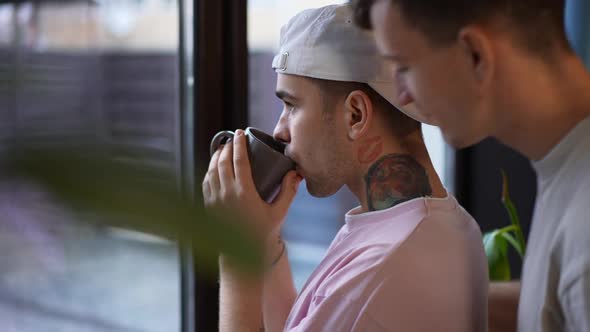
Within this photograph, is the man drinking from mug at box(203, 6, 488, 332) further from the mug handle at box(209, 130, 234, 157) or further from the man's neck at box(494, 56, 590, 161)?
the man's neck at box(494, 56, 590, 161)

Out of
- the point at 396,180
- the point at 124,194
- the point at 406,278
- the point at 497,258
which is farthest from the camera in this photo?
the point at 497,258

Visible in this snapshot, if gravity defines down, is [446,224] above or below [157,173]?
below

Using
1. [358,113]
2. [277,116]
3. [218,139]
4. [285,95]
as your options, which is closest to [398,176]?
[358,113]

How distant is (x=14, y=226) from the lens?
8.4 inches

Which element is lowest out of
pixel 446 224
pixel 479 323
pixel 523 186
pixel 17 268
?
pixel 523 186

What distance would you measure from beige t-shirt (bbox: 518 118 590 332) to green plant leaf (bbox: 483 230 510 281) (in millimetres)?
1185

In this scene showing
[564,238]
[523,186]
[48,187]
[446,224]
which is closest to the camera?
[48,187]

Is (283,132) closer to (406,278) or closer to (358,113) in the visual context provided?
(358,113)

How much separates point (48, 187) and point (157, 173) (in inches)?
1.3

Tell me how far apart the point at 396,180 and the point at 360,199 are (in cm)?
8

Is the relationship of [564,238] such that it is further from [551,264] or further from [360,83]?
[360,83]

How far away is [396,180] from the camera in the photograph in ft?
3.21

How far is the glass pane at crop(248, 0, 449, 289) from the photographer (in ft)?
5.13

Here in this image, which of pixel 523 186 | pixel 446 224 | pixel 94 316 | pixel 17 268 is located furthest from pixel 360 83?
pixel 523 186
